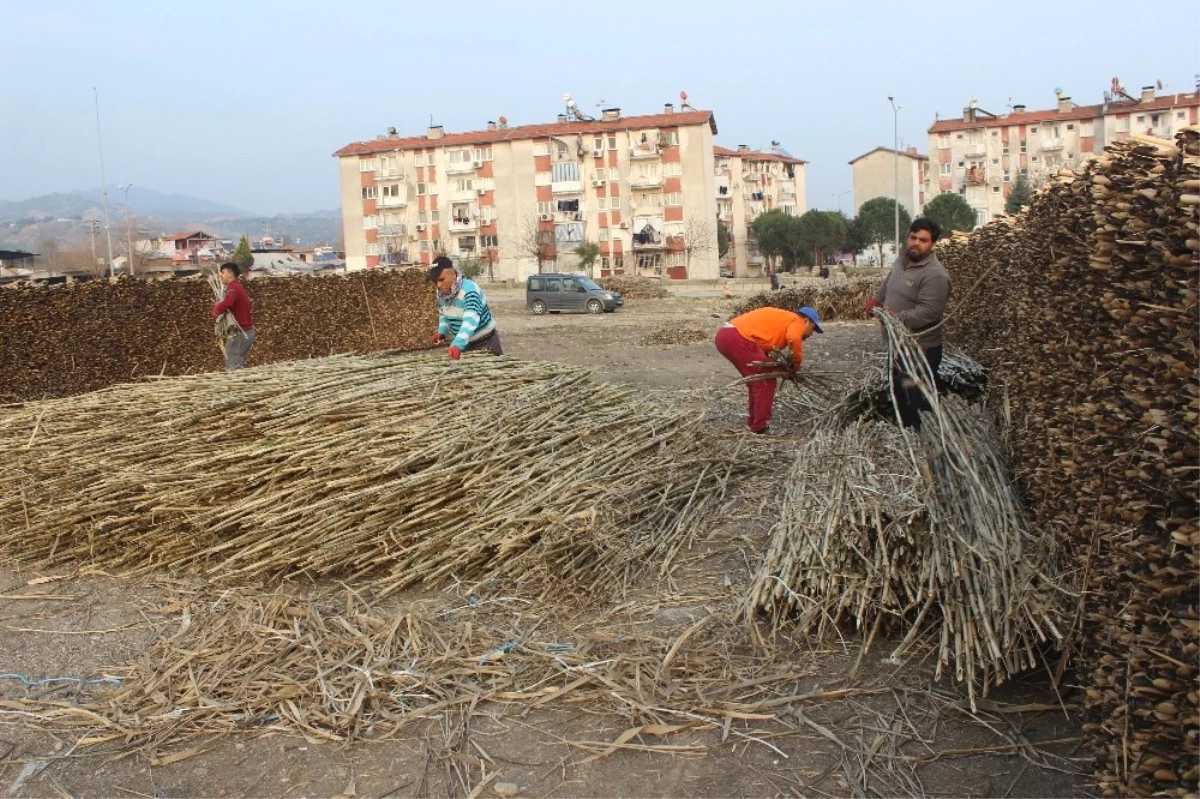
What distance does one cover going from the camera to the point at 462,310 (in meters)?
8.80

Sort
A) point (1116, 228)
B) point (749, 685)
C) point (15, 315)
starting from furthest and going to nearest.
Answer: point (15, 315), point (749, 685), point (1116, 228)

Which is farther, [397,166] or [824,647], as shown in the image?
[397,166]

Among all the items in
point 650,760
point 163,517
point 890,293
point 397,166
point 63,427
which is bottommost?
point 650,760

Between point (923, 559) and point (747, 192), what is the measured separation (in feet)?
318

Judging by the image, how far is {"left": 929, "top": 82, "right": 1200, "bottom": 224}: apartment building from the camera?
7912 centimetres

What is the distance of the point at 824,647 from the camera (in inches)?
176

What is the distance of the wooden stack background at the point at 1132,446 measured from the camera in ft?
8.45

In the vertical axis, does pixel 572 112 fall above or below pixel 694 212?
above

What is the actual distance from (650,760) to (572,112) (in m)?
78.4

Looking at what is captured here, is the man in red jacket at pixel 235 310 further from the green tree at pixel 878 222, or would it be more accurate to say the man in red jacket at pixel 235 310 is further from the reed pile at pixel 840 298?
the green tree at pixel 878 222

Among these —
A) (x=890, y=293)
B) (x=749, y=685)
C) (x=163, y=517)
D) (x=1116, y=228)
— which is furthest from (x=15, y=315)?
(x=1116, y=228)

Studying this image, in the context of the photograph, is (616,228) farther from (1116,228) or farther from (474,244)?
(1116,228)

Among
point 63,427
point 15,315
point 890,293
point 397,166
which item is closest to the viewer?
point 63,427

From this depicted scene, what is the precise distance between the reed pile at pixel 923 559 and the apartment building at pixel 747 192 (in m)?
80.1
